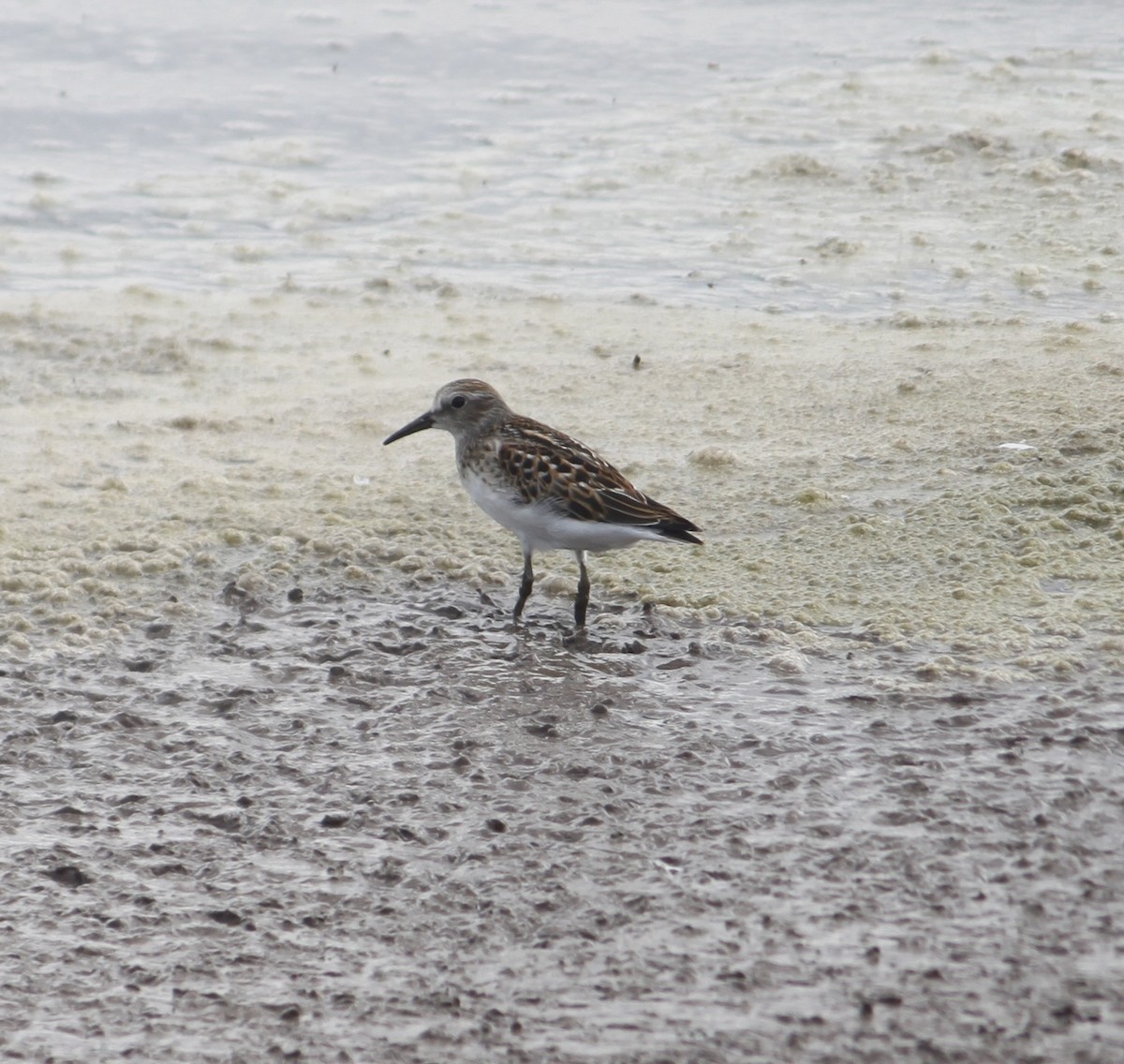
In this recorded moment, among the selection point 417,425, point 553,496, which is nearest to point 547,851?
point 553,496

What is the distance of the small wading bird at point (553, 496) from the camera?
17.8 ft

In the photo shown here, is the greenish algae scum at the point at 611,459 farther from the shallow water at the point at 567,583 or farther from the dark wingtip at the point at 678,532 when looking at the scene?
the dark wingtip at the point at 678,532

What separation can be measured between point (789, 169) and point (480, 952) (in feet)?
25.2

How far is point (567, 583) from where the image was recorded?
5.98 metres

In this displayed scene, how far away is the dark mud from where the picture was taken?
3.43 metres

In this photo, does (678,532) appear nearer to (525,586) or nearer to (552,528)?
(552,528)

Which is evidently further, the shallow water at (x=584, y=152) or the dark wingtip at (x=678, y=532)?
the shallow water at (x=584, y=152)

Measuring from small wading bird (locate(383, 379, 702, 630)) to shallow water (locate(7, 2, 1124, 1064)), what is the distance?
0.95 feet

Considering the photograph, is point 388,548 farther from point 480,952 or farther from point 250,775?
point 480,952

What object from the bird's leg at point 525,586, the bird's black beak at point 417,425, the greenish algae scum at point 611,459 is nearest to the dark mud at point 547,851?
the bird's leg at point 525,586

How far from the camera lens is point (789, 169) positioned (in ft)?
34.2

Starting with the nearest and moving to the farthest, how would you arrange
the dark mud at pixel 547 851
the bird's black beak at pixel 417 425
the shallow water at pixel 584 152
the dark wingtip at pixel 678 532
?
the dark mud at pixel 547 851 → the dark wingtip at pixel 678 532 → the bird's black beak at pixel 417 425 → the shallow water at pixel 584 152

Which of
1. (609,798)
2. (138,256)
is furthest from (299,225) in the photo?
(609,798)

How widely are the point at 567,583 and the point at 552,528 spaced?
55 centimetres
